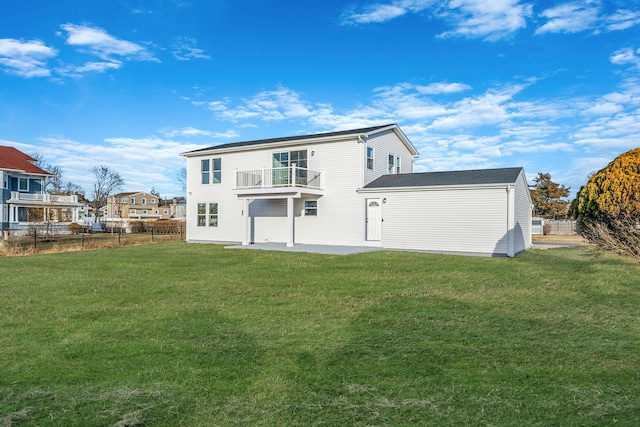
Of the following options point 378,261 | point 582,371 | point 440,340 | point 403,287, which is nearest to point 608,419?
point 582,371

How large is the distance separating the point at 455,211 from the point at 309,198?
6.75 metres

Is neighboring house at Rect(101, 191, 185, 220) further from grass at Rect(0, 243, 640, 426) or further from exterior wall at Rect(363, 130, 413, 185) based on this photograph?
grass at Rect(0, 243, 640, 426)

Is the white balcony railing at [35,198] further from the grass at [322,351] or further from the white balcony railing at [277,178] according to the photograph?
the grass at [322,351]

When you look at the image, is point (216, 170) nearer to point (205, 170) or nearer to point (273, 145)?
point (205, 170)

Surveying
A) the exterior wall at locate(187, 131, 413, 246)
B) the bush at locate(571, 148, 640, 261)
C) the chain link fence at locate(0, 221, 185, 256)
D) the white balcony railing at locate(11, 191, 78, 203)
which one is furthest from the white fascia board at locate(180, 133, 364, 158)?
the white balcony railing at locate(11, 191, 78, 203)

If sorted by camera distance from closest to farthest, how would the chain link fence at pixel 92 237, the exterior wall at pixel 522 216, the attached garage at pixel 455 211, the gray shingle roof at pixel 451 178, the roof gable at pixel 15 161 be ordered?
the attached garage at pixel 455 211 < the gray shingle roof at pixel 451 178 < the exterior wall at pixel 522 216 < the chain link fence at pixel 92 237 < the roof gable at pixel 15 161

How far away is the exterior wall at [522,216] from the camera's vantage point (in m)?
17.0

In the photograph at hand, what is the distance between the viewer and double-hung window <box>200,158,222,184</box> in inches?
920

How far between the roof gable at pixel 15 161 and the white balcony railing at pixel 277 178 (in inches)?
1126

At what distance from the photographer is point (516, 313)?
6941 millimetres

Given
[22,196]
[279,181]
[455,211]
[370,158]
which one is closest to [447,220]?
[455,211]

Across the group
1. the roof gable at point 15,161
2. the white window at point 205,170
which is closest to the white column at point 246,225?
the white window at point 205,170

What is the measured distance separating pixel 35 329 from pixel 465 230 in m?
14.4

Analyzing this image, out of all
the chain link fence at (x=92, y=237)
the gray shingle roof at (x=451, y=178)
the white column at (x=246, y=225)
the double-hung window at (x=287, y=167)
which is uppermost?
the double-hung window at (x=287, y=167)
